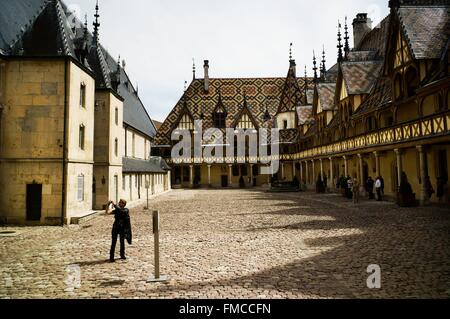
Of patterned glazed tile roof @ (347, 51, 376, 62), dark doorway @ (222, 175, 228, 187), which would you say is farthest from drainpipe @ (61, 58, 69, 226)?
dark doorway @ (222, 175, 228, 187)

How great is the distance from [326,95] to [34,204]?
1127 inches

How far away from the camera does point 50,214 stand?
14.0 m

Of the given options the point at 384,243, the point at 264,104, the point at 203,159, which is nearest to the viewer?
the point at 384,243

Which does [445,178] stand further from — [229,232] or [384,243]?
[229,232]

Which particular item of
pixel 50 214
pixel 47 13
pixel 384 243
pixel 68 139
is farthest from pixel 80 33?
pixel 384 243

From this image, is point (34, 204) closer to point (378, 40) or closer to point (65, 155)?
point (65, 155)

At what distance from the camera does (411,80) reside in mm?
19172

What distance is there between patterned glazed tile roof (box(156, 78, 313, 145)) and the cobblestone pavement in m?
37.1


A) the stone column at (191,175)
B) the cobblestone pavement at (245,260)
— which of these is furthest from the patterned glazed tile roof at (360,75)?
the stone column at (191,175)

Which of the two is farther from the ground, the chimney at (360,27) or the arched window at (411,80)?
the chimney at (360,27)

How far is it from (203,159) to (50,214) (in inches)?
1258

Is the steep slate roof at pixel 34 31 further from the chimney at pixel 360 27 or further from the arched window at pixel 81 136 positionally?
the chimney at pixel 360 27

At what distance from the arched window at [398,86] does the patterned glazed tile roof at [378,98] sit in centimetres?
80

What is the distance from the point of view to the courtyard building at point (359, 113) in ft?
56.1
